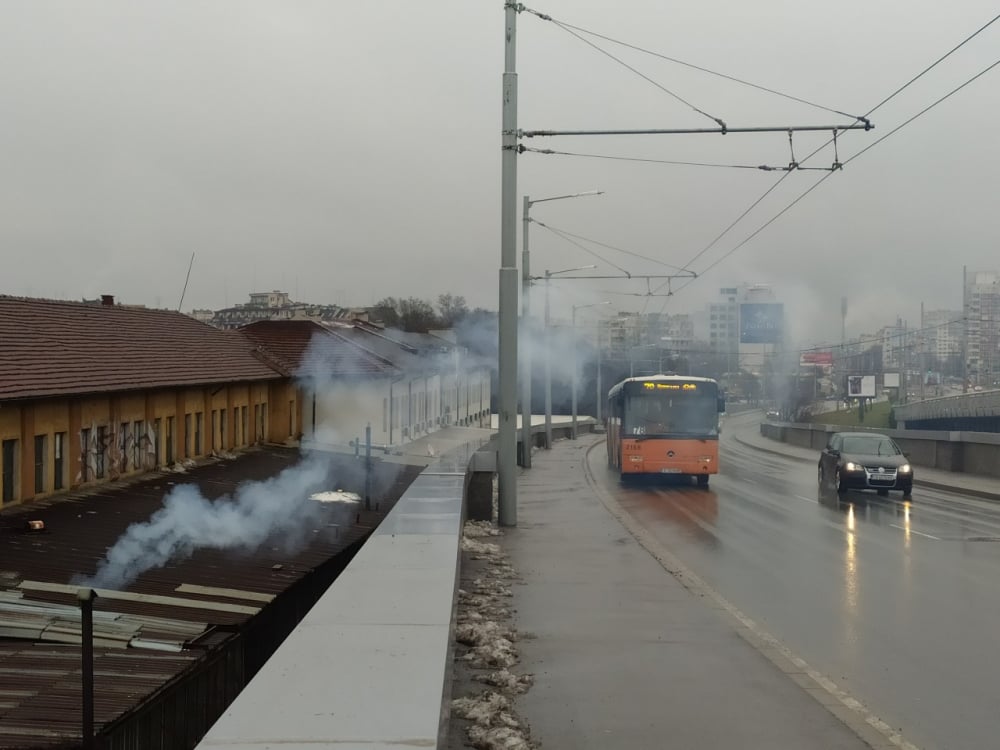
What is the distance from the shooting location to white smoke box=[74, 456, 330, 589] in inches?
476

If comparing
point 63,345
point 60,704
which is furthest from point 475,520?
point 60,704

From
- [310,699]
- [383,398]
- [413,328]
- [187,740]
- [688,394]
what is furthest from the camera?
[413,328]

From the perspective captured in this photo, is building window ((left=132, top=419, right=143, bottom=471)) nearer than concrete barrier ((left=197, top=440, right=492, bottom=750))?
No

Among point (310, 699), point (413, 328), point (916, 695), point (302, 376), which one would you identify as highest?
point (413, 328)

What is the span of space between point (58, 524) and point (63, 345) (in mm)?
5548

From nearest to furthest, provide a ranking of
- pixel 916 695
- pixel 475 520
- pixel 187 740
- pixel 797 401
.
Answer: pixel 916 695 < pixel 187 740 < pixel 475 520 < pixel 797 401

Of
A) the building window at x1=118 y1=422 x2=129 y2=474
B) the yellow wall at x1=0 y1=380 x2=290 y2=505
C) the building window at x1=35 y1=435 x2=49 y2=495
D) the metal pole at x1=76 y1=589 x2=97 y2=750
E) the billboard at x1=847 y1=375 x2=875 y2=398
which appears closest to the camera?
the metal pole at x1=76 y1=589 x2=97 y2=750

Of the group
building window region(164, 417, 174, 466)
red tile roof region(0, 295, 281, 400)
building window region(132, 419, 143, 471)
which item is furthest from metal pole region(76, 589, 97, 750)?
building window region(164, 417, 174, 466)

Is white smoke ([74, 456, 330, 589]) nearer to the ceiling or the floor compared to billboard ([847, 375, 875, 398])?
nearer to the floor

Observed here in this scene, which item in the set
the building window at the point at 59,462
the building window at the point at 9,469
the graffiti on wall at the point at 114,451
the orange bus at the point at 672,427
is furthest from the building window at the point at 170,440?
the orange bus at the point at 672,427

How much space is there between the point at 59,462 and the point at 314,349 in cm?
2174

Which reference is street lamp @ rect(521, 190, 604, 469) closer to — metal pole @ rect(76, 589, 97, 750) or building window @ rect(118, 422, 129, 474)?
building window @ rect(118, 422, 129, 474)

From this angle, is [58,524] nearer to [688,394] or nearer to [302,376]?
[688,394]

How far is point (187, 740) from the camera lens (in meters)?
8.21
